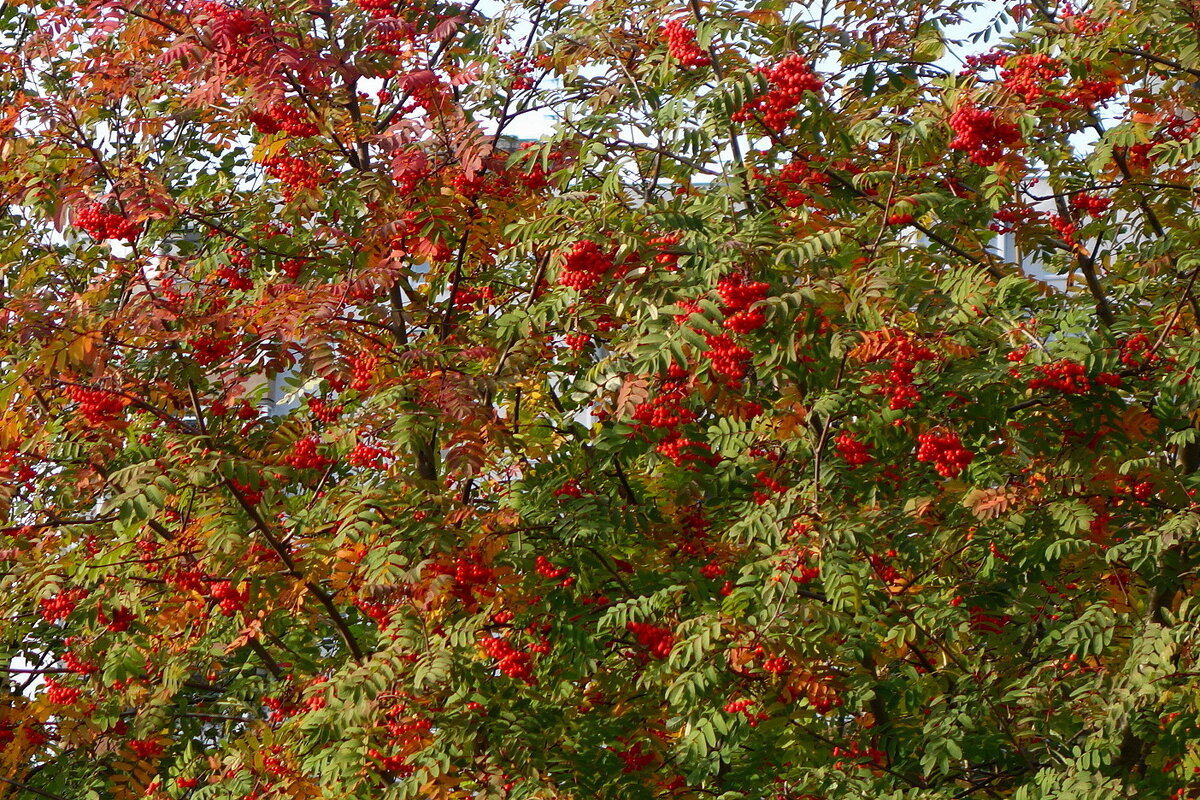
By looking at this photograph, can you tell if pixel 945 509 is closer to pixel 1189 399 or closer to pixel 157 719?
pixel 1189 399

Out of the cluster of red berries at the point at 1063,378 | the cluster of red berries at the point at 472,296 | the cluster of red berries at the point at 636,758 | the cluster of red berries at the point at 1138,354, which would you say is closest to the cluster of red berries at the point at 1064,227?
the cluster of red berries at the point at 1138,354

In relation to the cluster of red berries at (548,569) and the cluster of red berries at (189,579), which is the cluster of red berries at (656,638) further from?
the cluster of red berries at (189,579)

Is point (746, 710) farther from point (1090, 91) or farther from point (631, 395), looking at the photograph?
point (1090, 91)

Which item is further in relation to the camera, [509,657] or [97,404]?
[97,404]

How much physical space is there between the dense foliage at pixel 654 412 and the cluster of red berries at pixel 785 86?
0.7 inches

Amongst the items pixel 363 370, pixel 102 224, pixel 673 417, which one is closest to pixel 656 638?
pixel 673 417

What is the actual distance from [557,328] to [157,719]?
288 centimetres

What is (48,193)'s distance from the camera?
5.68 metres

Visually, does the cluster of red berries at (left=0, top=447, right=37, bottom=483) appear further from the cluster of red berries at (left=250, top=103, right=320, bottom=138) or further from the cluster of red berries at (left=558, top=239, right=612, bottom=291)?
the cluster of red berries at (left=558, top=239, right=612, bottom=291)

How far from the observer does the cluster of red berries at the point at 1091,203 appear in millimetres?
6238

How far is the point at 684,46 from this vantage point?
16.5 ft

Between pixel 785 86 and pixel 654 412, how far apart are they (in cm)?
131

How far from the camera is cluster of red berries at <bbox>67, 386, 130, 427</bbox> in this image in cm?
516

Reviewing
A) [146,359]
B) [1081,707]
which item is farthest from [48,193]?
[1081,707]
